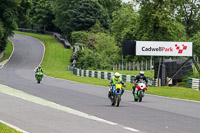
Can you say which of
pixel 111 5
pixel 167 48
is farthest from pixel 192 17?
pixel 167 48

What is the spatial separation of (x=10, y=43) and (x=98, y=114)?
78096 millimetres

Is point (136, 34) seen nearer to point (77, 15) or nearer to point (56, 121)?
point (77, 15)

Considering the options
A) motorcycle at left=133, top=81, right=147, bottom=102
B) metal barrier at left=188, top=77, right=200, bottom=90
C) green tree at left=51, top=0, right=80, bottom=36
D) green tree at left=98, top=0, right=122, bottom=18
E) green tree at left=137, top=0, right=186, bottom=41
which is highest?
green tree at left=98, top=0, right=122, bottom=18

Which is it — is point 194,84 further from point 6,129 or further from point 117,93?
point 6,129

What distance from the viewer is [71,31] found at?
98.9 metres

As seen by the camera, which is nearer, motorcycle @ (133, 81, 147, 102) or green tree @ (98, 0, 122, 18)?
motorcycle @ (133, 81, 147, 102)

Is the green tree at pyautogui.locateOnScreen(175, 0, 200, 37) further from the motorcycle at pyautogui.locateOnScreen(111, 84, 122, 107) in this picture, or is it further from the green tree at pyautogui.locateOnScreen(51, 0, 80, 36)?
the motorcycle at pyautogui.locateOnScreen(111, 84, 122, 107)

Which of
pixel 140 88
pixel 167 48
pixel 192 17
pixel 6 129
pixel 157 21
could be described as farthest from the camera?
pixel 192 17

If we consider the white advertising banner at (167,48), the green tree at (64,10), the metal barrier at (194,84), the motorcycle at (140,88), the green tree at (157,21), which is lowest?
the metal barrier at (194,84)

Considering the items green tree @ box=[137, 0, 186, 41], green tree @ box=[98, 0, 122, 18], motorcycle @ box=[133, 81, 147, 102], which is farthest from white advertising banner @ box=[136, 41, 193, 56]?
green tree @ box=[98, 0, 122, 18]

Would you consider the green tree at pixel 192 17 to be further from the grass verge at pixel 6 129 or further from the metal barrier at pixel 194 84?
the grass verge at pixel 6 129

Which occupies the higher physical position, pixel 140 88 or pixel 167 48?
pixel 167 48

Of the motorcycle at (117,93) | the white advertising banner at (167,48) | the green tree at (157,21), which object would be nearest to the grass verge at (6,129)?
the motorcycle at (117,93)

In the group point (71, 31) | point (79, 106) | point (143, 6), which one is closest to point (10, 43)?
point (71, 31)
